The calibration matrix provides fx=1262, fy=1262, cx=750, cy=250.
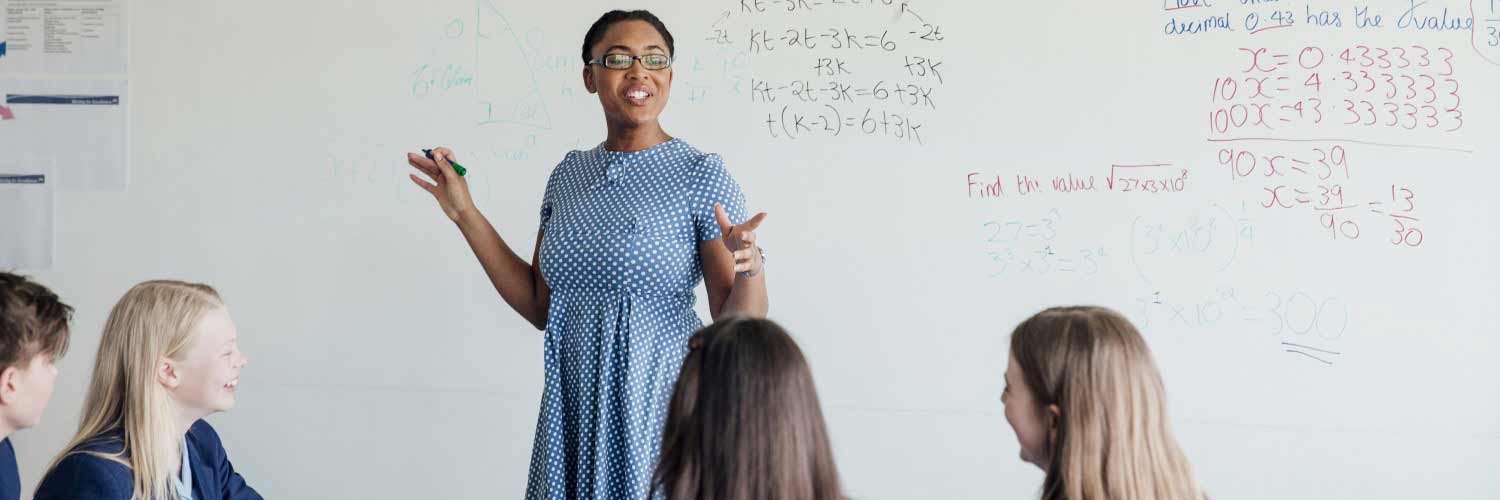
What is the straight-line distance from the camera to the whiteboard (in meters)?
2.82

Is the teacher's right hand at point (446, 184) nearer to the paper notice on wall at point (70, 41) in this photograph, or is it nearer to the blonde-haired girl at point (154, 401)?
the blonde-haired girl at point (154, 401)

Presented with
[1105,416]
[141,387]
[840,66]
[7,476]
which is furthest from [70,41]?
[1105,416]

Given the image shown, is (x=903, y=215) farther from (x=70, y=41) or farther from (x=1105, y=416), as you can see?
(x=70, y=41)

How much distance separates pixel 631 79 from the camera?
83.1 inches

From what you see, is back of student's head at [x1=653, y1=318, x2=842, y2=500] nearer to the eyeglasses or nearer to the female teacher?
the female teacher

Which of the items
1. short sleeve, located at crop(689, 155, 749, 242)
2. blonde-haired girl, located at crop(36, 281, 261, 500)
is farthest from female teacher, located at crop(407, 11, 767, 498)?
blonde-haired girl, located at crop(36, 281, 261, 500)

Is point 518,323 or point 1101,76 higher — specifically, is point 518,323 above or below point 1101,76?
below

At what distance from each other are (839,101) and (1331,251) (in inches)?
45.8

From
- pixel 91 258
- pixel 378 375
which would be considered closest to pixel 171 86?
pixel 91 258

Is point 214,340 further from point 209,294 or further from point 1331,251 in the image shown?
point 1331,251

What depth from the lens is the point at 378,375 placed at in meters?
3.25

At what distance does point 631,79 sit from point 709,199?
0.27 m

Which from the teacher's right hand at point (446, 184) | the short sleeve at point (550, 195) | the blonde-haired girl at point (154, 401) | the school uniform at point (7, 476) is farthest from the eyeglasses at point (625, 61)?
the school uniform at point (7, 476)

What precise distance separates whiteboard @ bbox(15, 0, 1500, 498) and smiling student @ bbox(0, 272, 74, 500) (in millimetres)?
1464
